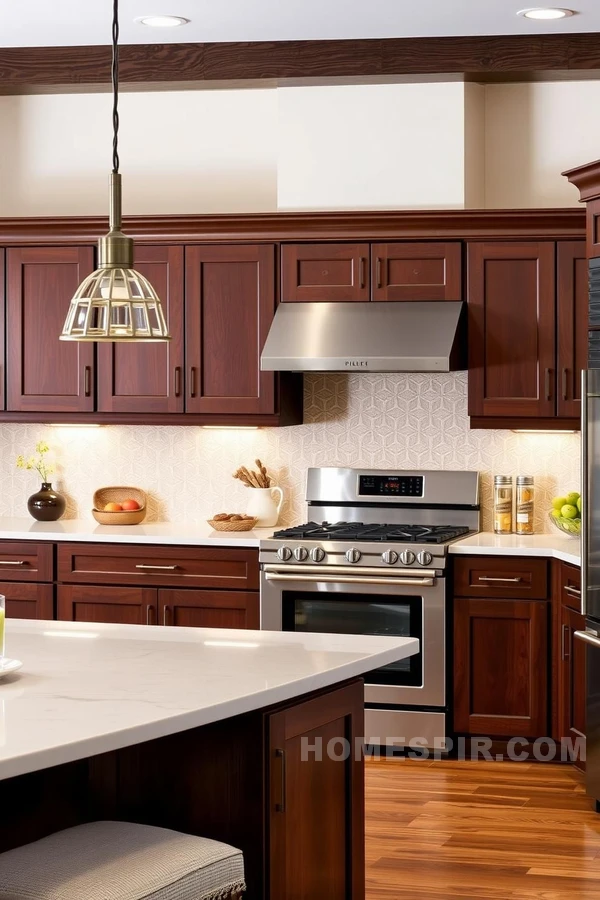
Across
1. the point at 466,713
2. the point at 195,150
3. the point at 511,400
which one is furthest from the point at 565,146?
the point at 466,713

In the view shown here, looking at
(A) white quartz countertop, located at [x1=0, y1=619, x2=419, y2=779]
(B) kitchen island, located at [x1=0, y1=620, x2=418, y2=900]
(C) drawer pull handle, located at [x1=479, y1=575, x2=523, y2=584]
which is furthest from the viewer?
(C) drawer pull handle, located at [x1=479, y1=575, x2=523, y2=584]

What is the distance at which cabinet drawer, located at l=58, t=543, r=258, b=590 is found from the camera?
5.38 meters

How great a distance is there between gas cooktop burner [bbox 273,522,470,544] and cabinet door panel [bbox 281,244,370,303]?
1048 mm

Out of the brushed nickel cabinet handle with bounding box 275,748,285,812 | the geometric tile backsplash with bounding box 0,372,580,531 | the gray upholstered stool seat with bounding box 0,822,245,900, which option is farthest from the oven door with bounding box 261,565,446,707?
the gray upholstered stool seat with bounding box 0,822,245,900

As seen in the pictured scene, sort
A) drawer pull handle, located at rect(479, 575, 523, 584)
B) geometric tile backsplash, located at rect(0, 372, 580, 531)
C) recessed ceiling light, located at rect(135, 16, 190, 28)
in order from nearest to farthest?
recessed ceiling light, located at rect(135, 16, 190, 28) < drawer pull handle, located at rect(479, 575, 523, 584) < geometric tile backsplash, located at rect(0, 372, 580, 531)

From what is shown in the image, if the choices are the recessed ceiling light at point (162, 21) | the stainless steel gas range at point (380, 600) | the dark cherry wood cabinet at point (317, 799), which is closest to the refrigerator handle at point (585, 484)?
the stainless steel gas range at point (380, 600)

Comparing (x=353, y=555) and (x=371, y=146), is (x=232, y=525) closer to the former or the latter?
(x=353, y=555)

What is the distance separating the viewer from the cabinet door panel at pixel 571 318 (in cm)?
528

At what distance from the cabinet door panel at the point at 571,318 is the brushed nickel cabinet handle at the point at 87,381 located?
219cm

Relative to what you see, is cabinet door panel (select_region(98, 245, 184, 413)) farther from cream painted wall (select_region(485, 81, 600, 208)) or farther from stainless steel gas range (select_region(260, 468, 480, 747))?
cream painted wall (select_region(485, 81, 600, 208))

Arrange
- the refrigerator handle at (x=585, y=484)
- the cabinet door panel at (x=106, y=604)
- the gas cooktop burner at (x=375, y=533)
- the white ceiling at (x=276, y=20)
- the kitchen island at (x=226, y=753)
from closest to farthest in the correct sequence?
the kitchen island at (x=226, y=753) → the refrigerator handle at (x=585, y=484) → the white ceiling at (x=276, y=20) → the gas cooktop burner at (x=375, y=533) → the cabinet door panel at (x=106, y=604)

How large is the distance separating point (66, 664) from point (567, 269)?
131 inches

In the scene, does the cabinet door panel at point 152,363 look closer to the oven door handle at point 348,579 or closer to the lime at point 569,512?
the oven door handle at point 348,579

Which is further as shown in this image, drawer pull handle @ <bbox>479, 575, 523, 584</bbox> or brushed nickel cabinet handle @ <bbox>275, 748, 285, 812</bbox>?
drawer pull handle @ <bbox>479, 575, 523, 584</bbox>
